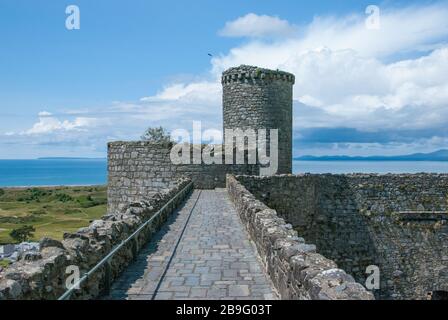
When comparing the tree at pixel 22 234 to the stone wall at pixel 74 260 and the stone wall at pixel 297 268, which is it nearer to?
the stone wall at pixel 74 260

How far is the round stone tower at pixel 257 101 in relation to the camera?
26047mm

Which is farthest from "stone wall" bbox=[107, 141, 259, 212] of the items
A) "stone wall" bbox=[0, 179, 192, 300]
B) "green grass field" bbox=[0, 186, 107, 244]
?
"green grass field" bbox=[0, 186, 107, 244]

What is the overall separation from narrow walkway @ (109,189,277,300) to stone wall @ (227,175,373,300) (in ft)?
1.12

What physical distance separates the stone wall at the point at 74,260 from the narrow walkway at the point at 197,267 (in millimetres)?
316

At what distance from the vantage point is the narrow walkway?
6055 mm

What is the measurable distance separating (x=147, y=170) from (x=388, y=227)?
12.0 meters

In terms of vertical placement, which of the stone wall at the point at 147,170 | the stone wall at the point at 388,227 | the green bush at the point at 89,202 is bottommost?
the green bush at the point at 89,202

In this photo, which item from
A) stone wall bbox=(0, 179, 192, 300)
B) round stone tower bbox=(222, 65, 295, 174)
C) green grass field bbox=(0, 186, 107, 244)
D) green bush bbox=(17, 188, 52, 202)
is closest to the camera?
stone wall bbox=(0, 179, 192, 300)

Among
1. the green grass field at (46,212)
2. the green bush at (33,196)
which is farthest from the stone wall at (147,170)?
the green bush at (33,196)

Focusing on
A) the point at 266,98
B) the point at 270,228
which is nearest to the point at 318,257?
the point at 270,228

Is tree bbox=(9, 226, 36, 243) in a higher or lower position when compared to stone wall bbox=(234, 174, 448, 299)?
lower

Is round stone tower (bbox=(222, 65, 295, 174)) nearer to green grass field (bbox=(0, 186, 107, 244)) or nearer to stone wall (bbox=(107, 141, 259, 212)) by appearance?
stone wall (bbox=(107, 141, 259, 212))
